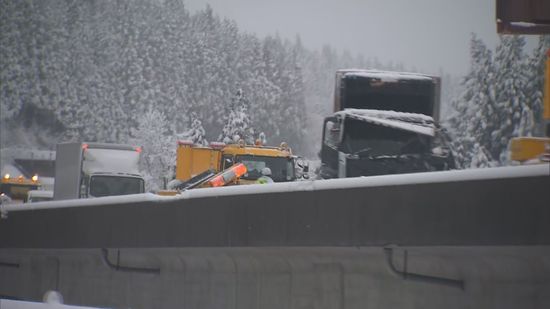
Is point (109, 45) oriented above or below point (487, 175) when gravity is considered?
above

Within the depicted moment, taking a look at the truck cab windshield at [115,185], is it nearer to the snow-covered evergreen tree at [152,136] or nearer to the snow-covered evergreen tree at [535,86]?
the snow-covered evergreen tree at [535,86]

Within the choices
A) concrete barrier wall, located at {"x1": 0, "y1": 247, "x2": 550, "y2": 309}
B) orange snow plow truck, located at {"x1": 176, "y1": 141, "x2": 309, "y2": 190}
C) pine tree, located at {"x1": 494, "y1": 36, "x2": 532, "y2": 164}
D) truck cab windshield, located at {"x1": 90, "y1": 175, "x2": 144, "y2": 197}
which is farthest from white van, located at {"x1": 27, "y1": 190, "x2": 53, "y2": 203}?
concrete barrier wall, located at {"x1": 0, "y1": 247, "x2": 550, "y2": 309}

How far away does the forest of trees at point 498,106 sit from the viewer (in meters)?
44.1

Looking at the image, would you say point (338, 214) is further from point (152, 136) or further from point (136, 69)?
point (136, 69)

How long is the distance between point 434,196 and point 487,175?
0.56 m

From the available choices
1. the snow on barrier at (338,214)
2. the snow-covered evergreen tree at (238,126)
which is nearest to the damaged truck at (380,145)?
the snow on barrier at (338,214)

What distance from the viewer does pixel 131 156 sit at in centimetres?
3822

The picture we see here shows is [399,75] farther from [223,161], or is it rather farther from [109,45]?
[109,45]

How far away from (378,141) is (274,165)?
436 centimetres

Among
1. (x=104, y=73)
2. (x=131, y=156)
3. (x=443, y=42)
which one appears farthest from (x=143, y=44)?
(x=131, y=156)

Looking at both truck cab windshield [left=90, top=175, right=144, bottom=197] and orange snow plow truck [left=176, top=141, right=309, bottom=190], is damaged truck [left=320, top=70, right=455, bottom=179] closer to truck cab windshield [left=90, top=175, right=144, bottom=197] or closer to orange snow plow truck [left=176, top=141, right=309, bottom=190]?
orange snow plow truck [left=176, top=141, right=309, bottom=190]

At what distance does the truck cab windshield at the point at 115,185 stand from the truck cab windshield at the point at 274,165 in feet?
31.3

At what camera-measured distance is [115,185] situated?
3416 centimetres

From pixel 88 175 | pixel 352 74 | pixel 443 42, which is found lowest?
pixel 88 175
